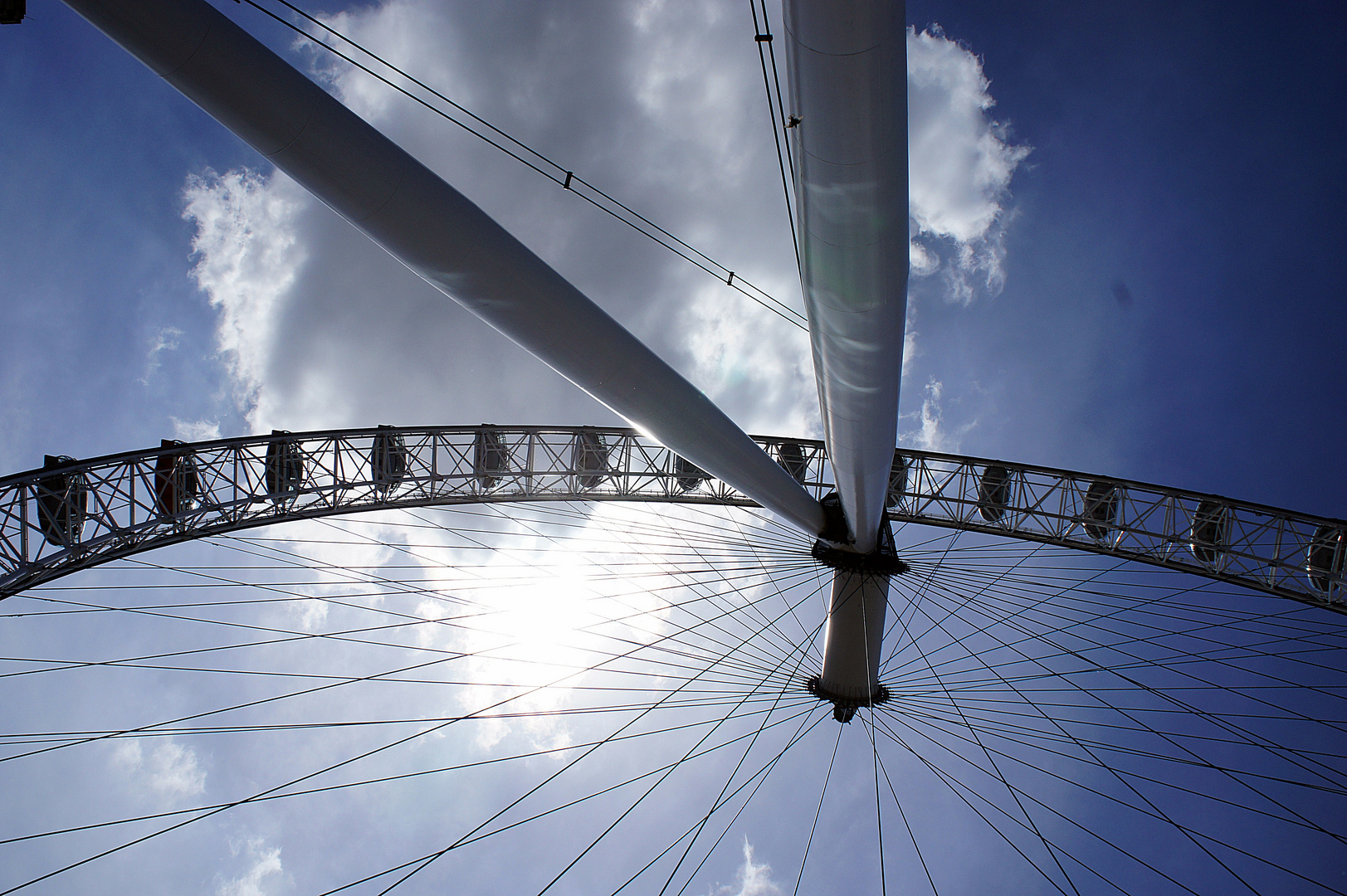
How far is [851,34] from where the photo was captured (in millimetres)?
3949

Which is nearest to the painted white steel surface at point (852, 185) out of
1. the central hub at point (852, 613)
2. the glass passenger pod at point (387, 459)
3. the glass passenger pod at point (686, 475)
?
the central hub at point (852, 613)

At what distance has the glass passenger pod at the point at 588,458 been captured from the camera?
19.1 metres

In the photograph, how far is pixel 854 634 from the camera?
17.0 m

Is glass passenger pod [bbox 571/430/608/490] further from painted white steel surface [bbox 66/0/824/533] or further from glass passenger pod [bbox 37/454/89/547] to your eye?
painted white steel surface [bbox 66/0/824/533]

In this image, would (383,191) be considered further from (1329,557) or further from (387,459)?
(1329,557)

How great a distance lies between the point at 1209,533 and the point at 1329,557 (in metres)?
2.65

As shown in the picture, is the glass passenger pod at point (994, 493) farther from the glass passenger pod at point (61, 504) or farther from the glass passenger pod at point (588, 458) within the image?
the glass passenger pod at point (61, 504)

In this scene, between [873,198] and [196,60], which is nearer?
[196,60]

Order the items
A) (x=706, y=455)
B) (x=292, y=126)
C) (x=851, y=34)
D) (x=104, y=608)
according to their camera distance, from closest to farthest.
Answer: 1. (x=851, y=34)
2. (x=292, y=126)
3. (x=706, y=455)
4. (x=104, y=608)

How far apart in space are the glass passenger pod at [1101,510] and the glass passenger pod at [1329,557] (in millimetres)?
4487

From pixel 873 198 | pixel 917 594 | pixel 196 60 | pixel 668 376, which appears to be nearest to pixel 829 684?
pixel 917 594

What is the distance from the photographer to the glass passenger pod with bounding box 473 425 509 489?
18359 mm

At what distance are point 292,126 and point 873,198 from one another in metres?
4.40

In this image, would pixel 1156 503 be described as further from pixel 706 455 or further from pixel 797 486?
pixel 706 455
